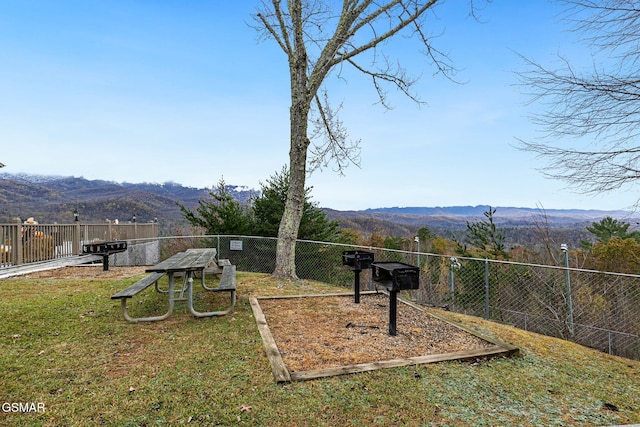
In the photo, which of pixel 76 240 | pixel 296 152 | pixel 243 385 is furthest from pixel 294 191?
pixel 76 240

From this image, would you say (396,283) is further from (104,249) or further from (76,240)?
(76,240)

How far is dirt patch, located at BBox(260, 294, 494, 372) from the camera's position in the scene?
3.24 m

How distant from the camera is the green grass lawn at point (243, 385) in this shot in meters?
2.22

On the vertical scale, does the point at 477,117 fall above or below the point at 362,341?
above

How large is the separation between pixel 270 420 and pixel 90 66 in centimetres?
2214

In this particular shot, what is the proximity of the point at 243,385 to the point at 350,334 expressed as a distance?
1.65 meters

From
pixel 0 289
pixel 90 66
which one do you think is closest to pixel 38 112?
pixel 90 66

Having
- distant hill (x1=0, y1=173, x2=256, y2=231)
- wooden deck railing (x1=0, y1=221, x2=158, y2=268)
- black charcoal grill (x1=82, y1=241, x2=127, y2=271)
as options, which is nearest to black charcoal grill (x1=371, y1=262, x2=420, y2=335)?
black charcoal grill (x1=82, y1=241, x2=127, y2=271)

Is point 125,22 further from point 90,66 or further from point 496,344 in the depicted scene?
point 496,344

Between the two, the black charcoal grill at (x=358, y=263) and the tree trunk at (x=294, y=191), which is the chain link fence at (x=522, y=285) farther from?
the black charcoal grill at (x=358, y=263)

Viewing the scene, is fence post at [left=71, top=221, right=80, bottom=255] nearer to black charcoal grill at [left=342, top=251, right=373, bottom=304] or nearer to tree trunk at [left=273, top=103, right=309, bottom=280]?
tree trunk at [left=273, top=103, right=309, bottom=280]

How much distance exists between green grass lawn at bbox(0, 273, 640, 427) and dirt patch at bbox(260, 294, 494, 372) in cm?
33

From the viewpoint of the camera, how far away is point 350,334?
12.8 ft

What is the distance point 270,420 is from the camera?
2160 mm
